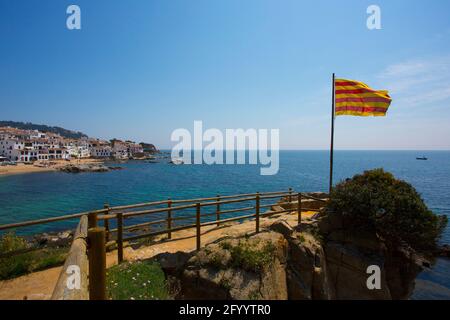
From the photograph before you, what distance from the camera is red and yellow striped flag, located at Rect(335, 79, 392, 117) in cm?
1330

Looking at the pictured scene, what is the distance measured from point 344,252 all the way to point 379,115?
6925 mm

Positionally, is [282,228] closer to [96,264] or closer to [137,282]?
[137,282]

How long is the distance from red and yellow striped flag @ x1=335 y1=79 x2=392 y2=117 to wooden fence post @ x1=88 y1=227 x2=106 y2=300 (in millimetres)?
13264

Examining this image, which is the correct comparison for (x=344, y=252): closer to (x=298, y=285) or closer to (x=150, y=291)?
(x=298, y=285)

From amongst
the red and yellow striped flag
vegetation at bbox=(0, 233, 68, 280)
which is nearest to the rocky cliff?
vegetation at bbox=(0, 233, 68, 280)

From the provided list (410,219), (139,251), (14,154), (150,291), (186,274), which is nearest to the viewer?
(150,291)

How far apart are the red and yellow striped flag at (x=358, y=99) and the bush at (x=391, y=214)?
3.97 m

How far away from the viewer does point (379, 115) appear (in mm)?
13305

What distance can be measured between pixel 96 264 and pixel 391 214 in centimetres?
1145

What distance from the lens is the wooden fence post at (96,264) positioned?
347cm

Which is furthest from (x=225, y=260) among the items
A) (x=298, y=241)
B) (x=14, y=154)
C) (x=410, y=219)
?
(x=14, y=154)

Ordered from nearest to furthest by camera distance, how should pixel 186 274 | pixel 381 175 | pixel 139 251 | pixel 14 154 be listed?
pixel 186 274
pixel 139 251
pixel 381 175
pixel 14 154

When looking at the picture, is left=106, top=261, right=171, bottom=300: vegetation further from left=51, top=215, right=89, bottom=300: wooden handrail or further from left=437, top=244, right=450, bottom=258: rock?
left=437, top=244, right=450, bottom=258: rock
